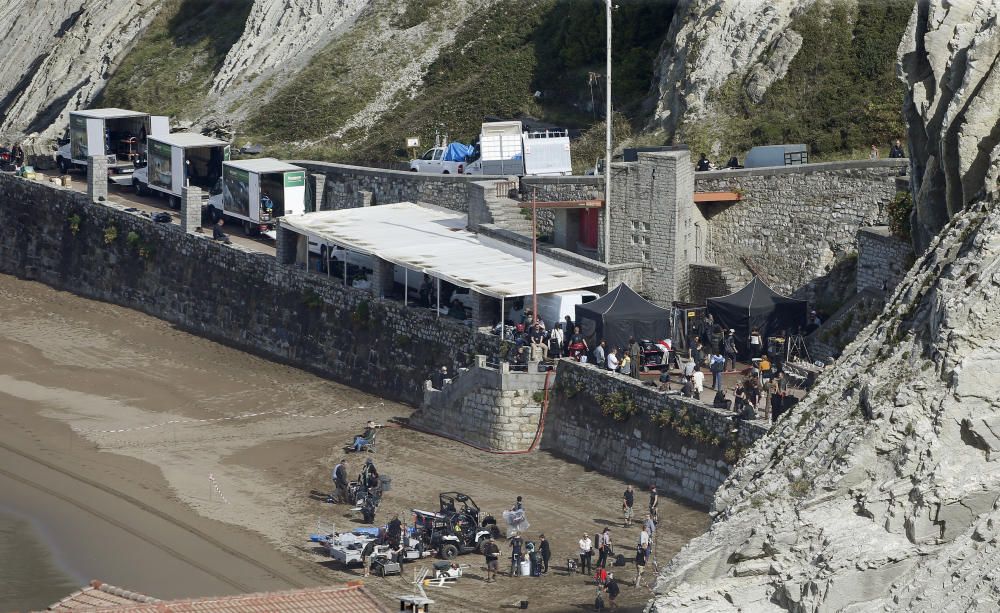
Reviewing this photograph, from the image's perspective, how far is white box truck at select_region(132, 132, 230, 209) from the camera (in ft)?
206

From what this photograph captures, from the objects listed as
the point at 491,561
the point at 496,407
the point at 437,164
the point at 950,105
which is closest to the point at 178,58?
the point at 437,164

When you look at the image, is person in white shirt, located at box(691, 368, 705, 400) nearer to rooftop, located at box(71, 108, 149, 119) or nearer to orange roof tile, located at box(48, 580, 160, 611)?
orange roof tile, located at box(48, 580, 160, 611)

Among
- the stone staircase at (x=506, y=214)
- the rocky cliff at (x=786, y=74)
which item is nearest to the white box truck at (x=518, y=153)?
the stone staircase at (x=506, y=214)

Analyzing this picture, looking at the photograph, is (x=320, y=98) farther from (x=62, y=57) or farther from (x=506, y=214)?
(x=62, y=57)

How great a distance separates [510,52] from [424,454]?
23796 millimetres

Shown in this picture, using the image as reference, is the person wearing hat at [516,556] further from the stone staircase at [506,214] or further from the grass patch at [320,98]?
the grass patch at [320,98]

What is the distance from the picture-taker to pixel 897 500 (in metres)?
25.8

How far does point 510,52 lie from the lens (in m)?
67.1

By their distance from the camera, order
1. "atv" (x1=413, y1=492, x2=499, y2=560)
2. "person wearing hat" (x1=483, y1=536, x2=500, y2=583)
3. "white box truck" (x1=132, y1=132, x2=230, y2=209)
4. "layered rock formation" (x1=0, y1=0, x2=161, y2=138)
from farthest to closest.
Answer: "layered rock formation" (x1=0, y1=0, x2=161, y2=138) → "white box truck" (x1=132, y1=132, x2=230, y2=209) → "atv" (x1=413, y1=492, x2=499, y2=560) → "person wearing hat" (x1=483, y1=536, x2=500, y2=583)

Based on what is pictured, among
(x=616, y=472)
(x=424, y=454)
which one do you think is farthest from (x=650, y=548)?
(x=424, y=454)

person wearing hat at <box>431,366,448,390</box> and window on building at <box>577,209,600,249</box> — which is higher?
window on building at <box>577,209,600,249</box>

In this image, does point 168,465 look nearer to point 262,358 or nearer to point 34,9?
point 262,358

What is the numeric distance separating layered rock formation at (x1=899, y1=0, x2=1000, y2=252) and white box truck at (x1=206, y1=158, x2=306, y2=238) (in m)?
28.8

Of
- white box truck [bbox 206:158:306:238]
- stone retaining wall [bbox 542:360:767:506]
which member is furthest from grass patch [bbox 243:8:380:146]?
stone retaining wall [bbox 542:360:767:506]
